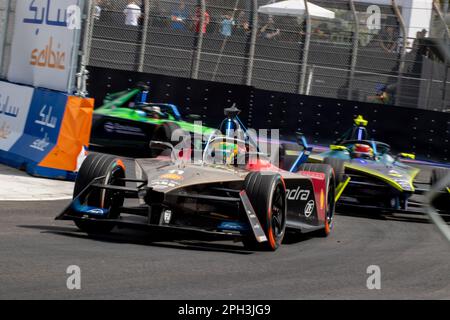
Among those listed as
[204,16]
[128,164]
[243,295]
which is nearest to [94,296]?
[243,295]

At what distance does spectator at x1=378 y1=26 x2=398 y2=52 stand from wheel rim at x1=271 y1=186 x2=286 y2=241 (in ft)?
36.4

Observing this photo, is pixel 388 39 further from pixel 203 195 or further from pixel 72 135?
pixel 203 195

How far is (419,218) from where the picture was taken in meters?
12.5

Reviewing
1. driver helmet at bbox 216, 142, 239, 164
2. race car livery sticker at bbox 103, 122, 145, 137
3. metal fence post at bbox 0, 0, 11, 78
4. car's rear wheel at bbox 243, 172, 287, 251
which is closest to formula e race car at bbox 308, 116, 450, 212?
driver helmet at bbox 216, 142, 239, 164

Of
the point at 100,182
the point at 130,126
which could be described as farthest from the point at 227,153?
the point at 130,126

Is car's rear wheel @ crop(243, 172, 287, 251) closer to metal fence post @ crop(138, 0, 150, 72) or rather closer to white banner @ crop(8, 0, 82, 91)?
white banner @ crop(8, 0, 82, 91)

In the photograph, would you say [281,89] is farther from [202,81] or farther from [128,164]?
[128,164]

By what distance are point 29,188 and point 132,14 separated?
8733 millimetres

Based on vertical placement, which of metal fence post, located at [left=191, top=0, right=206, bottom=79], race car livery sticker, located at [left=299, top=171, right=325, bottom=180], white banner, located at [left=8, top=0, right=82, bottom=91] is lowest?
race car livery sticker, located at [left=299, top=171, right=325, bottom=180]

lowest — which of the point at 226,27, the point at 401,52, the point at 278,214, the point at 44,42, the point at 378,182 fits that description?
the point at 278,214

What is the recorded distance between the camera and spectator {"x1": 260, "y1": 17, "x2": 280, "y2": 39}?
63.0ft

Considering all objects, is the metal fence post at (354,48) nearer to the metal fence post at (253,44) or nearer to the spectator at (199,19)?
the metal fence post at (253,44)

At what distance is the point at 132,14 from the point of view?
19.3 metres

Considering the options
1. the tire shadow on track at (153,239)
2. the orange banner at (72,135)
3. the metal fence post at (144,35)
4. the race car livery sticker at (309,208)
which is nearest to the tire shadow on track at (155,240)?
the tire shadow on track at (153,239)
